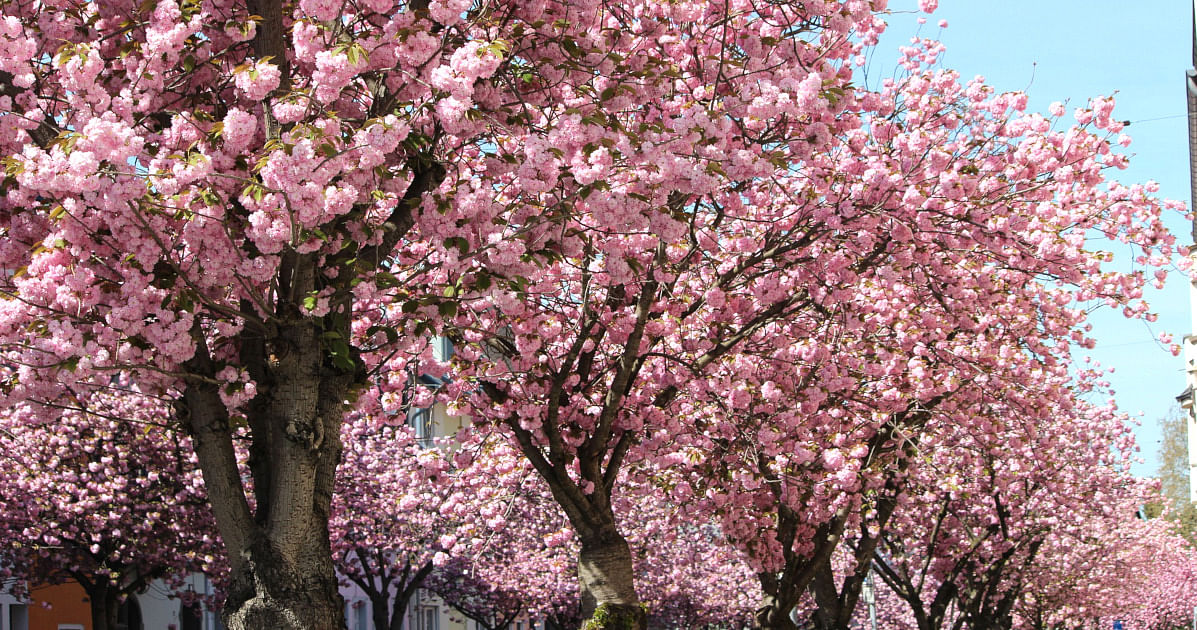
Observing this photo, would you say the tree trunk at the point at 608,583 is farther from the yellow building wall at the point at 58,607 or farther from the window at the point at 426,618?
the window at the point at 426,618

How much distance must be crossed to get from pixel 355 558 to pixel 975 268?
21.3 meters

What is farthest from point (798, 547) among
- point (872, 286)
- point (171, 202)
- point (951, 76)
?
point (171, 202)

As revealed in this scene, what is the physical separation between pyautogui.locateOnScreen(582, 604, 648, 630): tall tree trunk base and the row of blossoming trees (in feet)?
0.10

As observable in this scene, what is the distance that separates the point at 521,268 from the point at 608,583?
552cm

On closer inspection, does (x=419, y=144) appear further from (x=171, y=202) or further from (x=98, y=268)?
(x=98, y=268)

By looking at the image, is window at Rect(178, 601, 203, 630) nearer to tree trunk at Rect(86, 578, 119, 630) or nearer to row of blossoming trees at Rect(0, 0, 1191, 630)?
tree trunk at Rect(86, 578, 119, 630)

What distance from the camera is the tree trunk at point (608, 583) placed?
12.0 m

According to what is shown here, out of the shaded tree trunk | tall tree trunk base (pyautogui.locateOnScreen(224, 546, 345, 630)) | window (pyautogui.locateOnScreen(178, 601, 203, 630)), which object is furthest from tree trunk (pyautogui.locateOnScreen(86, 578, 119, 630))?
tall tree trunk base (pyautogui.locateOnScreen(224, 546, 345, 630))

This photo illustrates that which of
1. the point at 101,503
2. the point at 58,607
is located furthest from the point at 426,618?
the point at 101,503

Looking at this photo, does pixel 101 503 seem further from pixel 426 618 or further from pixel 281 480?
pixel 426 618

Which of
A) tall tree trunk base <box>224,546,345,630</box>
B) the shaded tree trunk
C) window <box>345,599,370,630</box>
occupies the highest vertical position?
window <box>345,599,370,630</box>

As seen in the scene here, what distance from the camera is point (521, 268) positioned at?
766 centimetres

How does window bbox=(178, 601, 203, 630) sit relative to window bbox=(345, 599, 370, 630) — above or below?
below

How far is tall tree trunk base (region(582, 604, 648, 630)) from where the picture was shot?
11.9 m
